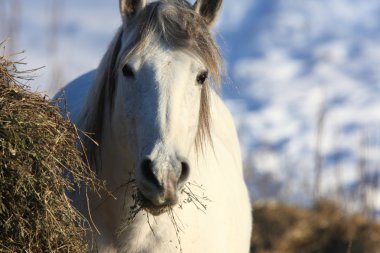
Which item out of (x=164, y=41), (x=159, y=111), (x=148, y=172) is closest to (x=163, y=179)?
(x=148, y=172)

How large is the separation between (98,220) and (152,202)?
716mm

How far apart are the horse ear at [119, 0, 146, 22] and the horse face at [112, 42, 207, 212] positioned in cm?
37

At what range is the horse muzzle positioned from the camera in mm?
3184

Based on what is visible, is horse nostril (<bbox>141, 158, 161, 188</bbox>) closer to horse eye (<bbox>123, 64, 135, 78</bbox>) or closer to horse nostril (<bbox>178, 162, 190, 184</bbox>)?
horse nostril (<bbox>178, 162, 190, 184</bbox>)

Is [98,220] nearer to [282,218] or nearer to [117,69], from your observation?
[117,69]

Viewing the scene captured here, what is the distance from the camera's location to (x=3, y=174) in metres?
3.17

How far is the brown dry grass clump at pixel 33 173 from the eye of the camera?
317 centimetres

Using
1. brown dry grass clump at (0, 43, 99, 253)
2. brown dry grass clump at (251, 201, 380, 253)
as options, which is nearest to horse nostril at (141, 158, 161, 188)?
brown dry grass clump at (0, 43, 99, 253)

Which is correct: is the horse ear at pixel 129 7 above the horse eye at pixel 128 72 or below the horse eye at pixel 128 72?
above

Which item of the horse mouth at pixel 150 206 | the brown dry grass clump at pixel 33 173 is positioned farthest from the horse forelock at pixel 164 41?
the horse mouth at pixel 150 206

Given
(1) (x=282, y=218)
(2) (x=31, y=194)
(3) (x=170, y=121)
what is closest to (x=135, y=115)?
(3) (x=170, y=121)

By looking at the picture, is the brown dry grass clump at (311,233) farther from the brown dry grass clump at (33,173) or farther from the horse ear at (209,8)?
the brown dry grass clump at (33,173)

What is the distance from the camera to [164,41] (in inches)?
146

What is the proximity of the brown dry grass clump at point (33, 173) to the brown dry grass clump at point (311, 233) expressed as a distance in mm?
6114
